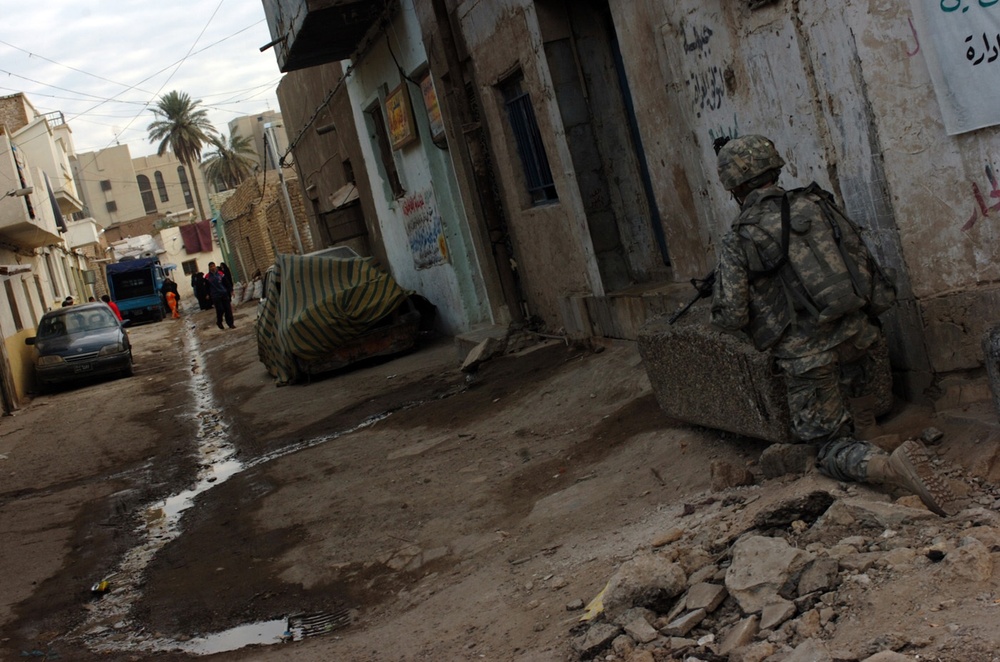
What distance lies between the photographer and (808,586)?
3.45 m

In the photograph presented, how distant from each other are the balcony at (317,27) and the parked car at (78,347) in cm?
742

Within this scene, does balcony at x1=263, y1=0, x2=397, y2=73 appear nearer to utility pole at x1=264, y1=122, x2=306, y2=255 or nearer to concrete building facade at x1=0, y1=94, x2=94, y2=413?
concrete building facade at x1=0, y1=94, x2=94, y2=413

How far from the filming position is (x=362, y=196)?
60.4 feet

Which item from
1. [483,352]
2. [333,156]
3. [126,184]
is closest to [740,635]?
[483,352]

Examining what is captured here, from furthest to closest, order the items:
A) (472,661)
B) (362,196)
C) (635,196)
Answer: (362,196), (635,196), (472,661)

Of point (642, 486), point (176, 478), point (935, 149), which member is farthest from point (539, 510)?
point (176, 478)

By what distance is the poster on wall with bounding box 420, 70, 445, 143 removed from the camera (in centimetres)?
1248

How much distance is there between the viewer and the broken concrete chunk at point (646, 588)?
3.77 metres

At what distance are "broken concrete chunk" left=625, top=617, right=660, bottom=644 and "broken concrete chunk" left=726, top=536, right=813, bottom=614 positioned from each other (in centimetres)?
30

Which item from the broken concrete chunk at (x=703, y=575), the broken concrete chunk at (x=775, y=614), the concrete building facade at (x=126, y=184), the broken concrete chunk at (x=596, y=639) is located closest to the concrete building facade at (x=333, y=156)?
the broken concrete chunk at (x=703, y=575)

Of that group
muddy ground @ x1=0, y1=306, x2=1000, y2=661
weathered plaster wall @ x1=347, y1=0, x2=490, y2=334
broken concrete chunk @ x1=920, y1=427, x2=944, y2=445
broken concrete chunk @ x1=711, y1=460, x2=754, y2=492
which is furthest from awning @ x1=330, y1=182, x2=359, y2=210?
broken concrete chunk @ x1=920, y1=427, x2=944, y2=445

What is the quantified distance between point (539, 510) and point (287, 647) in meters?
1.66

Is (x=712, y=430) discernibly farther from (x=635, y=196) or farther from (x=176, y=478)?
(x=176, y=478)

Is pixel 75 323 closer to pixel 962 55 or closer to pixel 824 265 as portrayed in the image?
pixel 824 265
